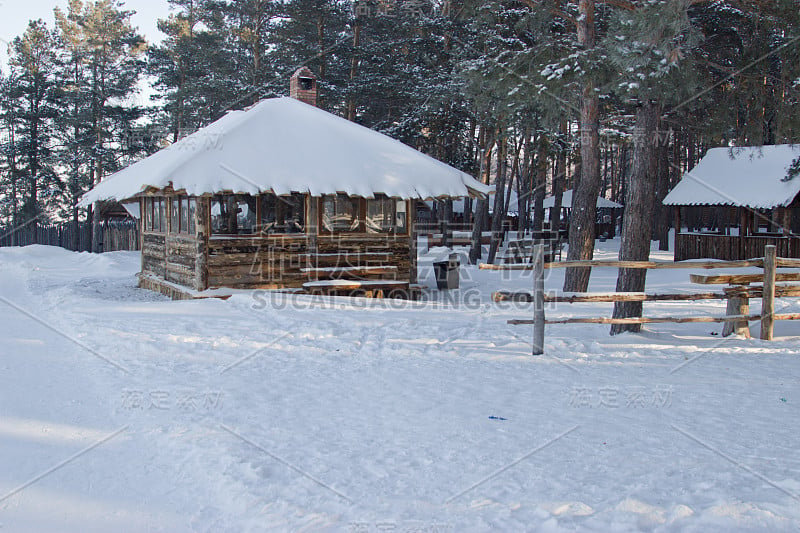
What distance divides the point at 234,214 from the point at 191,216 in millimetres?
955

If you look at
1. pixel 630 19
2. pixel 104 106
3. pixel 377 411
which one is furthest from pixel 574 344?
pixel 104 106

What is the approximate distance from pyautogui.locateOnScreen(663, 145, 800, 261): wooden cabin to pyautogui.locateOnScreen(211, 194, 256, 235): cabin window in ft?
→ 52.9

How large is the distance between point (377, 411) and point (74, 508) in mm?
2570

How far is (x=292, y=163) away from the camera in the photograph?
12.5 meters

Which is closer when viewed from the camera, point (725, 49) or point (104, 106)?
point (725, 49)

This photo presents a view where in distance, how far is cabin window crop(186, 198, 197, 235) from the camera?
12.7 m

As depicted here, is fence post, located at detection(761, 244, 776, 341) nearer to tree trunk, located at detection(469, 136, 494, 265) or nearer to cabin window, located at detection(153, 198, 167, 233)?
cabin window, located at detection(153, 198, 167, 233)

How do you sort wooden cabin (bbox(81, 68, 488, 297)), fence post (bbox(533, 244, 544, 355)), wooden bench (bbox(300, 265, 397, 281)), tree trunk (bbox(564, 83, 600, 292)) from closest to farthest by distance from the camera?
1. fence post (bbox(533, 244, 544, 355))
2. wooden cabin (bbox(81, 68, 488, 297))
3. wooden bench (bbox(300, 265, 397, 281))
4. tree trunk (bbox(564, 83, 600, 292))

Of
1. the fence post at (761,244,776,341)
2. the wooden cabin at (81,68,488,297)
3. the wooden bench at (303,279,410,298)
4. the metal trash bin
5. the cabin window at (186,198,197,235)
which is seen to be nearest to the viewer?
the fence post at (761,244,776,341)

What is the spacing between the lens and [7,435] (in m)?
4.78

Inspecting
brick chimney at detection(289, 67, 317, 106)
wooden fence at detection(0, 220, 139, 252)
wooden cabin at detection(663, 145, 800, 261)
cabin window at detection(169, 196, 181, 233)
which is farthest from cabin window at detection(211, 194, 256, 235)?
wooden fence at detection(0, 220, 139, 252)

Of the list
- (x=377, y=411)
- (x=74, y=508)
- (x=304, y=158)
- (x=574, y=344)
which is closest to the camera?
(x=74, y=508)

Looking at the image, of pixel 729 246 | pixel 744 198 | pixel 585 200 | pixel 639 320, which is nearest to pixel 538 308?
pixel 639 320

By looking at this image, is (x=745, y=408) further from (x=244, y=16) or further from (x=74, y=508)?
(x=244, y=16)
